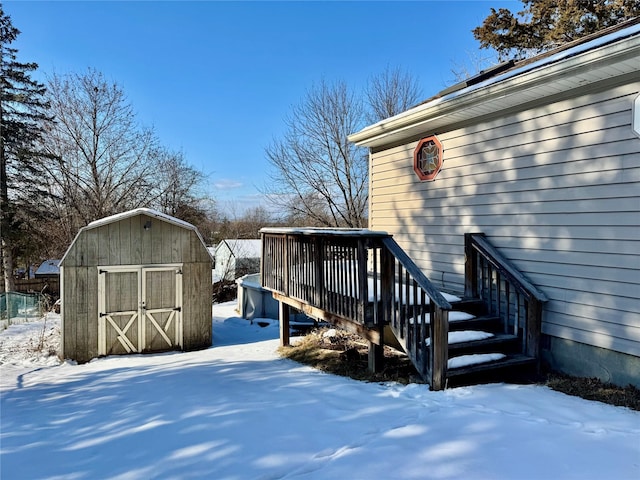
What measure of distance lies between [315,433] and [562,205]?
3.37 m

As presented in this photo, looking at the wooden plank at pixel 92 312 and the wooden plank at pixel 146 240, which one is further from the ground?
the wooden plank at pixel 146 240

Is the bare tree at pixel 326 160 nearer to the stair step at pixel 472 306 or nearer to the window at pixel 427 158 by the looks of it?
the window at pixel 427 158

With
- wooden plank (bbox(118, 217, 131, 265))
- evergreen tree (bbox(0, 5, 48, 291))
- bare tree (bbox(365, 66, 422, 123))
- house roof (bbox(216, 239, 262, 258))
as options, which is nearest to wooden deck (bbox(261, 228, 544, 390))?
wooden plank (bbox(118, 217, 131, 265))

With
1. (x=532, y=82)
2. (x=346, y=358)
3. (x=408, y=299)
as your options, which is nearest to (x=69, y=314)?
(x=346, y=358)

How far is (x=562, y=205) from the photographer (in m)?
4.22

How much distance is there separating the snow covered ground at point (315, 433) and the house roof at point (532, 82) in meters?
2.91

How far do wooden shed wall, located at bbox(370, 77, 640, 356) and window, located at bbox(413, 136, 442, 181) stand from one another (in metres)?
0.15

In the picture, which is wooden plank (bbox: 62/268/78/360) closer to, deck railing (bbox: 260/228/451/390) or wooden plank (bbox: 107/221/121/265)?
wooden plank (bbox: 107/221/121/265)

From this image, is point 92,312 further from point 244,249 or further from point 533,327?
point 244,249

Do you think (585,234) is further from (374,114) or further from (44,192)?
(44,192)

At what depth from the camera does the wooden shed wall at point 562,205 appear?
3.68 metres

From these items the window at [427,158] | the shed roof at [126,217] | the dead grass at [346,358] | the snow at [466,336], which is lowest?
the dead grass at [346,358]

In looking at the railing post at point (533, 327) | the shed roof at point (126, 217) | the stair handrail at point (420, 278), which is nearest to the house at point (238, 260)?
the shed roof at point (126, 217)

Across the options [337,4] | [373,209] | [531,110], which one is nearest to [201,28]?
[337,4]
